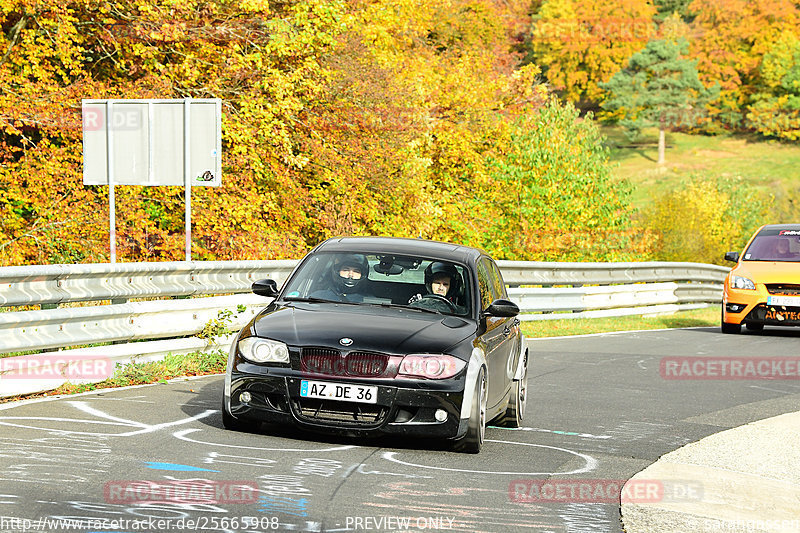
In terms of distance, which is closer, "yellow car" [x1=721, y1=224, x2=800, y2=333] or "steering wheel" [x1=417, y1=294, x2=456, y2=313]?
"steering wheel" [x1=417, y1=294, x2=456, y2=313]

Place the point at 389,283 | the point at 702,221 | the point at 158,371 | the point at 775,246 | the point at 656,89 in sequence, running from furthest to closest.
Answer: the point at 656,89 → the point at 702,221 → the point at 775,246 → the point at 158,371 → the point at 389,283

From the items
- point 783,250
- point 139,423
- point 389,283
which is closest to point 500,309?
point 389,283

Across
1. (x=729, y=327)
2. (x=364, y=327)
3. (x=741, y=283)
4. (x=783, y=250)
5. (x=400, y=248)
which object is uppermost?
(x=400, y=248)

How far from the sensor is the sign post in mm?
14680

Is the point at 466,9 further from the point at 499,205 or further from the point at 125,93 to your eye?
the point at 125,93

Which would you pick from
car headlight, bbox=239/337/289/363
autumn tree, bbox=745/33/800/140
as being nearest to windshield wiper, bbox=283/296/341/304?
car headlight, bbox=239/337/289/363

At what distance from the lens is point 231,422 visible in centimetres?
781

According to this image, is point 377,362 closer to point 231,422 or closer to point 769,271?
point 231,422

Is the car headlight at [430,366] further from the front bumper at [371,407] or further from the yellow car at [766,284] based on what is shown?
the yellow car at [766,284]

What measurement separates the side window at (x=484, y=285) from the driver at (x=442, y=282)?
8.2 inches

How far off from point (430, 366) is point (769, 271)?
13512 millimetres

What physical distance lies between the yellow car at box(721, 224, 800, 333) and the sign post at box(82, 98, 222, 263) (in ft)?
30.5

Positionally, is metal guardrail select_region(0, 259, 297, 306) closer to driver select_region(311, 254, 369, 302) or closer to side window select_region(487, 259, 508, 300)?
driver select_region(311, 254, 369, 302)

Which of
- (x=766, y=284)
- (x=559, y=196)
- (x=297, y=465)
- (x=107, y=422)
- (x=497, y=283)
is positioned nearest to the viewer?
(x=297, y=465)
